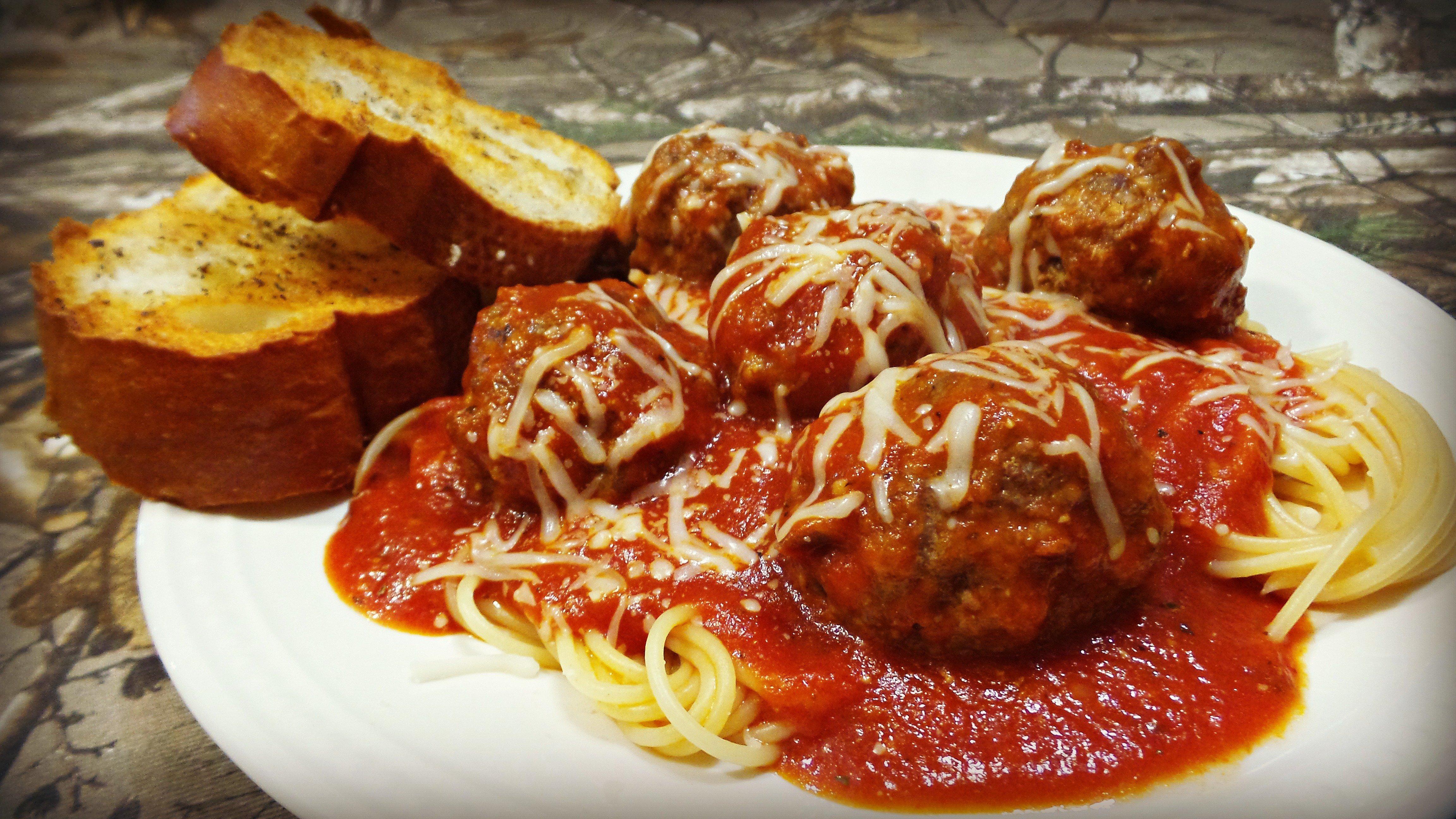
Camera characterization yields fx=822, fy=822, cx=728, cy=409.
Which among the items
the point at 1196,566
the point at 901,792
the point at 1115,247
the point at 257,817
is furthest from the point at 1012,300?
the point at 257,817

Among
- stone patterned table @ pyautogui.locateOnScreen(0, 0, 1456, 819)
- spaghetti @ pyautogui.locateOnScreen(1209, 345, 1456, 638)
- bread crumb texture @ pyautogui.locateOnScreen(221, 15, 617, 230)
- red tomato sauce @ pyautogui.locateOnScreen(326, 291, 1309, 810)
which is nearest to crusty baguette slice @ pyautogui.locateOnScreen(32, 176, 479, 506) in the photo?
red tomato sauce @ pyautogui.locateOnScreen(326, 291, 1309, 810)

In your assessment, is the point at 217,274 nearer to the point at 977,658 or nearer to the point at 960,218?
the point at 977,658

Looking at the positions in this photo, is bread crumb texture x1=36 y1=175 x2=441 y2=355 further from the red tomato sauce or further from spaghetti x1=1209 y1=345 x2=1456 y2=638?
spaghetti x1=1209 y1=345 x2=1456 y2=638

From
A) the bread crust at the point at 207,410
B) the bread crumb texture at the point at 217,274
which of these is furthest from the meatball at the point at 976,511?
the bread crumb texture at the point at 217,274

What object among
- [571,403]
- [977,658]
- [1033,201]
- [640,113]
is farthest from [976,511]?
[640,113]

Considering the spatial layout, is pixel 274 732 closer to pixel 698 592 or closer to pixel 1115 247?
pixel 698 592
